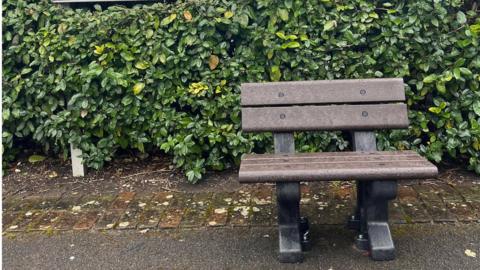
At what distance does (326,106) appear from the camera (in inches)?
115

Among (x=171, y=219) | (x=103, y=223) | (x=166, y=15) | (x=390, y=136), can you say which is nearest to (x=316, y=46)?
(x=390, y=136)

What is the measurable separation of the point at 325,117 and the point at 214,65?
1.13 meters

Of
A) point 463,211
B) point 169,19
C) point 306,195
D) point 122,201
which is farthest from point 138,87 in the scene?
point 463,211

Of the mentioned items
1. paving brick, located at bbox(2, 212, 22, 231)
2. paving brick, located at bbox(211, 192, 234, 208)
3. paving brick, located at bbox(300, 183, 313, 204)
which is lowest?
paving brick, located at bbox(2, 212, 22, 231)

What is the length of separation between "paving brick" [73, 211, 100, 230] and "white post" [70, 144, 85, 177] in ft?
2.43

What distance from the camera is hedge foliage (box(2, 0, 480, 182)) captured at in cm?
357

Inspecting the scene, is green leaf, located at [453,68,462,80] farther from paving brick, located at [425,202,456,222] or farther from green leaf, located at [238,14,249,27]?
green leaf, located at [238,14,249,27]

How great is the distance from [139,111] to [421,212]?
2.10 metres

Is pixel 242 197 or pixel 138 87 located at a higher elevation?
pixel 138 87

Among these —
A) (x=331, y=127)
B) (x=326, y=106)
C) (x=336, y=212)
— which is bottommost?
(x=336, y=212)

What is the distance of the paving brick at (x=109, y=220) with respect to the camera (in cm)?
314

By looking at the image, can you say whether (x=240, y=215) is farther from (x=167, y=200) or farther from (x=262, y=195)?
(x=167, y=200)

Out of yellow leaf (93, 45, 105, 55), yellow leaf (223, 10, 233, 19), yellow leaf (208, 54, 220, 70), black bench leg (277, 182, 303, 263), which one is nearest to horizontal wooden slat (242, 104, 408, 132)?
black bench leg (277, 182, 303, 263)

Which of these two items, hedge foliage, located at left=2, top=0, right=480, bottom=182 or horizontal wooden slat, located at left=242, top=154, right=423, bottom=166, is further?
hedge foliage, located at left=2, top=0, right=480, bottom=182
